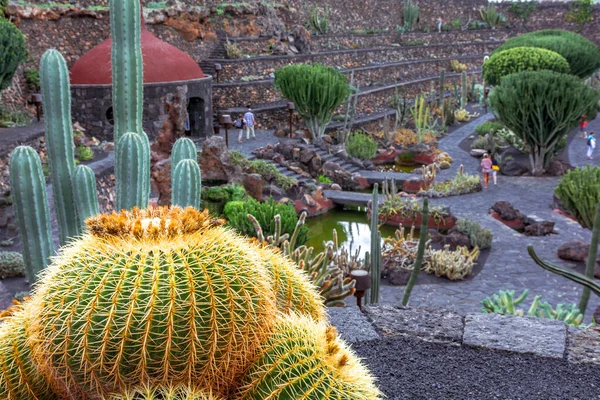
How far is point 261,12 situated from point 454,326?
22.6 meters

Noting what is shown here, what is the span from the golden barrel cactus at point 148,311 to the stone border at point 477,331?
2.27m

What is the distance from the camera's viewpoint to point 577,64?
25344 millimetres

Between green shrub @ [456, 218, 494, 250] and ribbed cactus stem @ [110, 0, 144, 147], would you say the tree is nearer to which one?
green shrub @ [456, 218, 494, 250]

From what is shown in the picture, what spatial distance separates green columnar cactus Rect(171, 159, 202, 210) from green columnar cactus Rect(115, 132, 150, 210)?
1.35ft

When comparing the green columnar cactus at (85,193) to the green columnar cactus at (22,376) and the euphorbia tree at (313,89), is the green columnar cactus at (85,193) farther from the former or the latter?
the euphorbia tree at (313,89)

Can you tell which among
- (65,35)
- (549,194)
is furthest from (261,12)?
(549,194)

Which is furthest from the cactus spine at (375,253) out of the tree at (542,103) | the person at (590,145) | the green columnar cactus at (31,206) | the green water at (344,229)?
the person at (590,145)

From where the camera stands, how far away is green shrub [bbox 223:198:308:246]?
10664 millimetres

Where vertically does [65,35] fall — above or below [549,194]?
above

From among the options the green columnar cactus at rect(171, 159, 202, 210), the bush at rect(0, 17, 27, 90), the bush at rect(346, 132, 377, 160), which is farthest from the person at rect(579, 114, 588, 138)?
the green columnar cactus at rect(171, 159, 202, 210)

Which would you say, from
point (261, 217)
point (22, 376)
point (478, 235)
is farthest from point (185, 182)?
point (478, 235)

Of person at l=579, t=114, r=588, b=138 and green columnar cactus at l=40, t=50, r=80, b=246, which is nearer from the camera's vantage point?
green columnar cactus at l=40, t=50, r=80, b=246

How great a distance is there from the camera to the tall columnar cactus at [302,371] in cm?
243

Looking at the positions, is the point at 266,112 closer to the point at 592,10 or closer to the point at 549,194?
the point at 549,194
